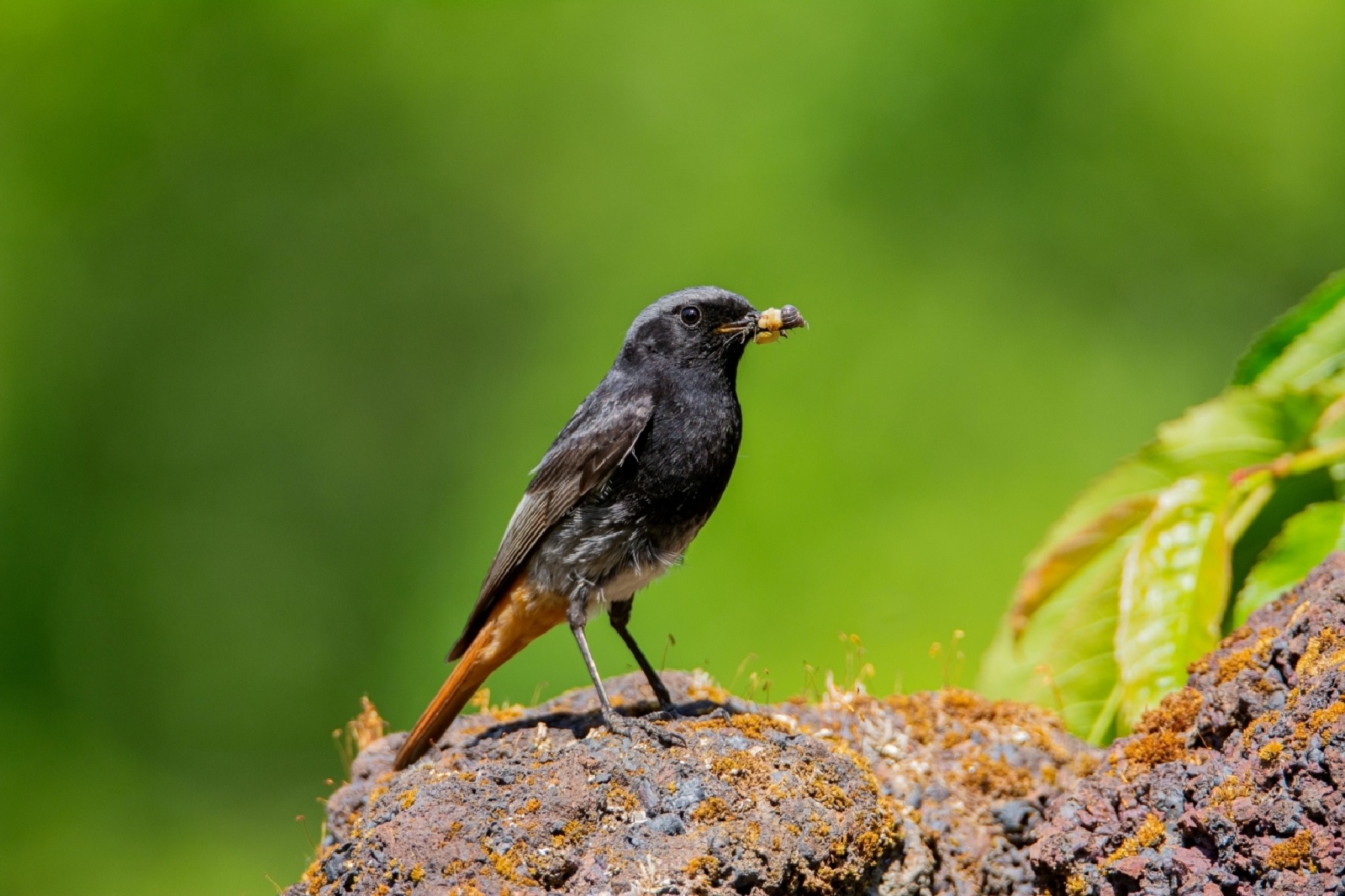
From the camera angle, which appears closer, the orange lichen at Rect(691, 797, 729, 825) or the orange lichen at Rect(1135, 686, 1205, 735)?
the orange lichen at Rect(691, 797, 729, 825)

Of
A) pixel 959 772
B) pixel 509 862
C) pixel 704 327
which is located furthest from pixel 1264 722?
pixel 704 327

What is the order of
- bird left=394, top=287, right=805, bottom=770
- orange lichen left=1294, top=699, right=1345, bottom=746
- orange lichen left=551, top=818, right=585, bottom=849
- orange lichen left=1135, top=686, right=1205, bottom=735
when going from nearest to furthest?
orange lichen left=1294, top=699, right=1345, bottom=746 < orange lichen left=551, top=818, right=585, bottom=849 < orange lichen left=1135, top=686, right=1205, bottom=735 < bird left=394, top=287, right=805, bottom=770

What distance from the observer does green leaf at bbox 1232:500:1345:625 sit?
3854 millimetres

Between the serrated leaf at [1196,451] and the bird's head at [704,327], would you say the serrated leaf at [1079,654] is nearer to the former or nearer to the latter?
the serrated leaf at [1196,451]

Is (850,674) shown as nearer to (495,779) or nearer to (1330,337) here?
(495,779)

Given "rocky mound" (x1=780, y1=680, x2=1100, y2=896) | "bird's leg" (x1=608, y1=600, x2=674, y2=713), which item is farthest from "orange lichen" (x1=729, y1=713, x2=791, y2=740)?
"bird's leg" (x1=608, y1=600, x2=674, y2=713)

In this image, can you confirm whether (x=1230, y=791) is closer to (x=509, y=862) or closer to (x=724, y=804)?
(x=724, y=804)

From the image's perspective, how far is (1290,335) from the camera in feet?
14.1

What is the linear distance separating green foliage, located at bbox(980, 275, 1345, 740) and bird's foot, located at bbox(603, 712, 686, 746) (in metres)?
1.22

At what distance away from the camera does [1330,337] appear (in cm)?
422

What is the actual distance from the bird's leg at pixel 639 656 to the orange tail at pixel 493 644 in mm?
233

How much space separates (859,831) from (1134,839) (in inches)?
25.9

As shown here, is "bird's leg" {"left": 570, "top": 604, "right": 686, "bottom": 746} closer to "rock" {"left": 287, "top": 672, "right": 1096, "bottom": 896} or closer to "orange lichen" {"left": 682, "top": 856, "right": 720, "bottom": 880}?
"rock" {"left": 287, "top": 672, "right": 1096, "bottom": 896}

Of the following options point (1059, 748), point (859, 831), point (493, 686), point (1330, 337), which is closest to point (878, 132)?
point (493, 686)
